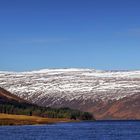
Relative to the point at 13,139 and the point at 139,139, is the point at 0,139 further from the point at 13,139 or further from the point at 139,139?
the point at 139,139

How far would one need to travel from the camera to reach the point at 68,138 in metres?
111

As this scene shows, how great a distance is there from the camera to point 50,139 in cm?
10900

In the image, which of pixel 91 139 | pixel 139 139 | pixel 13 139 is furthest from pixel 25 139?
pixel 139 139

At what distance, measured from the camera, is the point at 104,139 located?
361 ft

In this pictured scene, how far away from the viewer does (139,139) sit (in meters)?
109

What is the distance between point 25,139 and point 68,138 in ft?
26.4

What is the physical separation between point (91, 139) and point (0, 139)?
16.0 metres

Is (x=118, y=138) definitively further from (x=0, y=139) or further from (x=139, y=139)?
(x=0, y=139)

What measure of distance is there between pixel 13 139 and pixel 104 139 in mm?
16067

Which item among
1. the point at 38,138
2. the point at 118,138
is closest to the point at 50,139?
the point at 38,138

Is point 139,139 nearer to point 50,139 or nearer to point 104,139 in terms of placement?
point 104,139

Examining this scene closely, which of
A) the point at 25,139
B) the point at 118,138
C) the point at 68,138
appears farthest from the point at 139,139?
the point at 25,139

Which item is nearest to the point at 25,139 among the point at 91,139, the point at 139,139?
the point at 91,139

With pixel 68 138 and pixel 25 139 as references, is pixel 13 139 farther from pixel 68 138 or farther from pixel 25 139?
pixel 68 138
